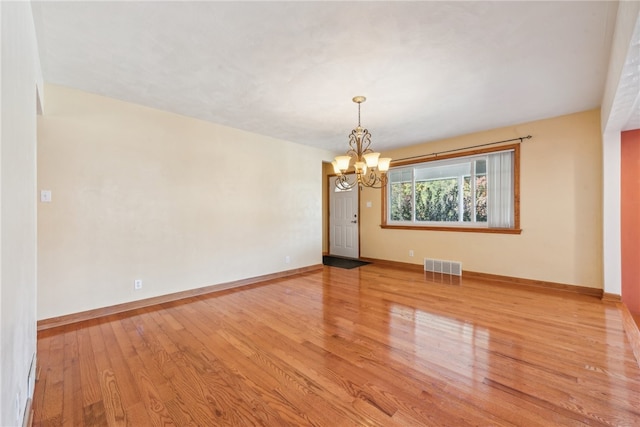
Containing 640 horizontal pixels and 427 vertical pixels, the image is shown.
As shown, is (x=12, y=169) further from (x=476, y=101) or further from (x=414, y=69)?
(x=476, y=101)

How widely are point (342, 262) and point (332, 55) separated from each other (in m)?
4.66

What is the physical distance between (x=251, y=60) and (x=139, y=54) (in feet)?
3.06

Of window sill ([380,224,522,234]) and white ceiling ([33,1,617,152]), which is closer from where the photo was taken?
white ceiling ([33,1,617,152])

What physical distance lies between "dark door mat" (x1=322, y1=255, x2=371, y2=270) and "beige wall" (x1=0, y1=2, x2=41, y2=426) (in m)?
4.73

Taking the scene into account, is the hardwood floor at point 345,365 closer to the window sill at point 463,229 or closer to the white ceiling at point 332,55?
the window sill at point 463,229

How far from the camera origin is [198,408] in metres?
1.67

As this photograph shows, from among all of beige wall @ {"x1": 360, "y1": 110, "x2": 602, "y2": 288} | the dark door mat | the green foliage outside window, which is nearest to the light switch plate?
the dark door mat

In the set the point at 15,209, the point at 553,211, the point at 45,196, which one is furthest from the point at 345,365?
the point at 553,211

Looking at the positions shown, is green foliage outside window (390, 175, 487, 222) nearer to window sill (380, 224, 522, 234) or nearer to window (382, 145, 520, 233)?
window (382, 145, 520, 233)

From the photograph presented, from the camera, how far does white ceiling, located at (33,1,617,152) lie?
1.89m

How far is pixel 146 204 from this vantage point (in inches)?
137

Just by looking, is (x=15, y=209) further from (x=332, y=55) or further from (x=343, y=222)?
(x=343, y=222)

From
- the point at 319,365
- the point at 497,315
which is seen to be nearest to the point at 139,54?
the point at 319,365

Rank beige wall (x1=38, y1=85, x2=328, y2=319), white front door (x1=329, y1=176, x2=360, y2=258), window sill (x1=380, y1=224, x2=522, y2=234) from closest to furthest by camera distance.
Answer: beige wall (x1=38, y1=85, x2=328, y2=319), window sill (x1=380, y1=224, x2=522, y2=234), white front door (x1=329, y1=176, x2=360, y2=258)
